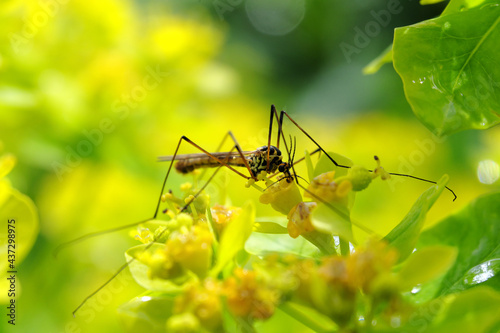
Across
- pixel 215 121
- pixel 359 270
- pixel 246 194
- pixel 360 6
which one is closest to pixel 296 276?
pixel 359 270

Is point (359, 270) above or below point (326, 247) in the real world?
above

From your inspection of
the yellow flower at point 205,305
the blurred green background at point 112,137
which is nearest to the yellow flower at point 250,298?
the yellow flower at point 205,305

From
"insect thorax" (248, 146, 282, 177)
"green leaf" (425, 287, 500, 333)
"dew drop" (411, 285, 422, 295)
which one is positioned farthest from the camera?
"insect thorax" (248, 146, 282, 177)

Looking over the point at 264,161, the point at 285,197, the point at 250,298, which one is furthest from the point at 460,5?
the point at 264,161

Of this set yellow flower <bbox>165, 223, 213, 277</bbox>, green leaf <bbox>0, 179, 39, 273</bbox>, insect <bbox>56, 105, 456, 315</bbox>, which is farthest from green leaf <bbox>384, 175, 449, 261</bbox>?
green leaf <bbox>0, 179, 39, 273</bbox>

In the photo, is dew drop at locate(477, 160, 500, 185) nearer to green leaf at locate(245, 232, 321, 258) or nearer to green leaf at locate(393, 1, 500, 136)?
green leaf at locate(393, 1, 500, 136)

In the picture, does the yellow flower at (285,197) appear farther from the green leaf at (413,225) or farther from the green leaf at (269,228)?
the green leaf at (413,225)

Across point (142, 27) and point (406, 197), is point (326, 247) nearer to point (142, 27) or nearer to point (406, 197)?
point (406, 197)
